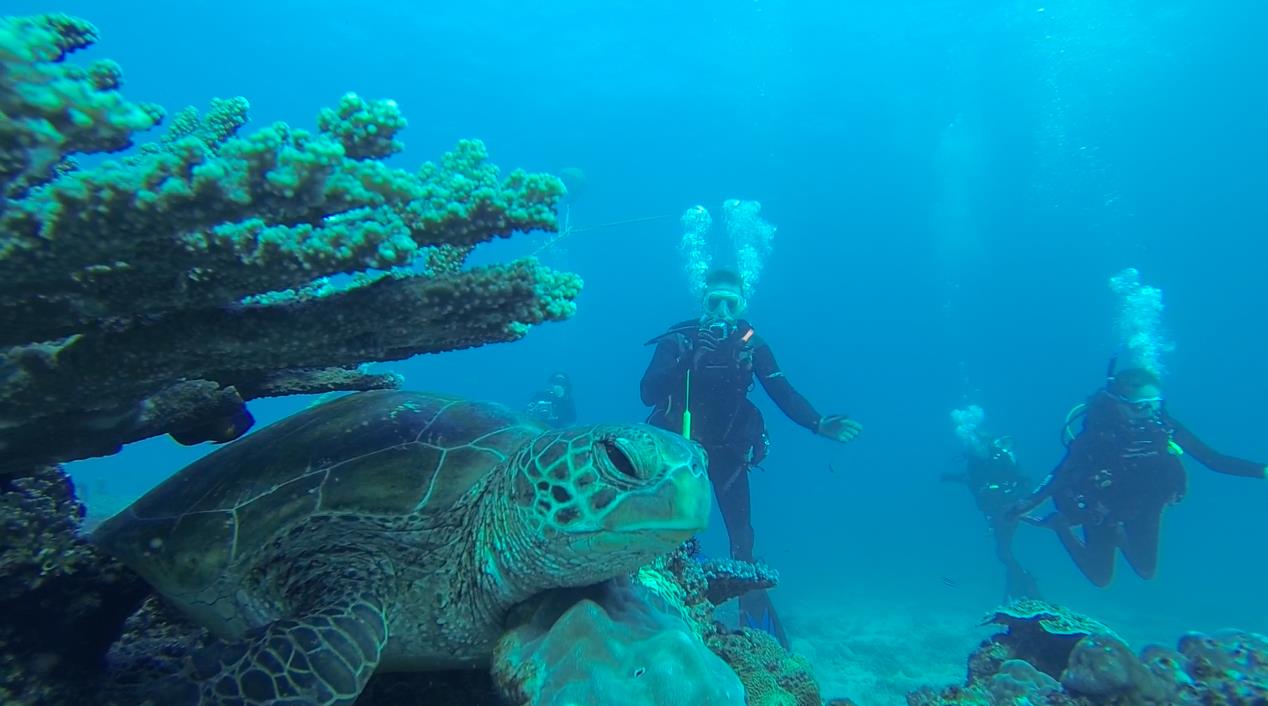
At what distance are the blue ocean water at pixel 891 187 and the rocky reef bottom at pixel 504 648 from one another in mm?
16966

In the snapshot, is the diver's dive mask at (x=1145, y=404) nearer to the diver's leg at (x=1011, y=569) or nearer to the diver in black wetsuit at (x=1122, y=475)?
the diver in black wetsuit at (x=1122, y=475)

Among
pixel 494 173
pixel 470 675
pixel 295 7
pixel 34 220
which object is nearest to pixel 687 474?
pixel 494 173

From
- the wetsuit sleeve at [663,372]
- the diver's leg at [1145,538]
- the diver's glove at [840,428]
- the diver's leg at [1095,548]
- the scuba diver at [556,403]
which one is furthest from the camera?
the scuba diver at [556,403]

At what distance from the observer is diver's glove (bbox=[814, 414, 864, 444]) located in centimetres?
759

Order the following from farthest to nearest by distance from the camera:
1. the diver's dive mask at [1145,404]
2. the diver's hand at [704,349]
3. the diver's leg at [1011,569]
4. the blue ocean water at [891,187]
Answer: the blue ocean water at [891,187] → the diver's leg at [1011,569] → the diver's dive mask at [1145,404] → the diver's hand at [704,349]

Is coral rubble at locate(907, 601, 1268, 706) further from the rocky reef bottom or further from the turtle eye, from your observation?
the turtle eye

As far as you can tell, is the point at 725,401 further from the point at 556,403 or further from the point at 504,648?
the point at 556,403

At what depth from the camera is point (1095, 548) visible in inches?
434

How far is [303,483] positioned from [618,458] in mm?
1523

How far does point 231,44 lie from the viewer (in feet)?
176

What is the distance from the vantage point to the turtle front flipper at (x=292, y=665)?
5.68 feet

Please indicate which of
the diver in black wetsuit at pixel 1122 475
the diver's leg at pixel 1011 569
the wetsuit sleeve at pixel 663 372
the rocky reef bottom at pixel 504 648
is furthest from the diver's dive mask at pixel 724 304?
the diver's leg at pixel 1011 569

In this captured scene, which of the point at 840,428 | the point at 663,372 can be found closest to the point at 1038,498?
the point at 840,428

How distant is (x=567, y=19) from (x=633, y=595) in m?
50.9
